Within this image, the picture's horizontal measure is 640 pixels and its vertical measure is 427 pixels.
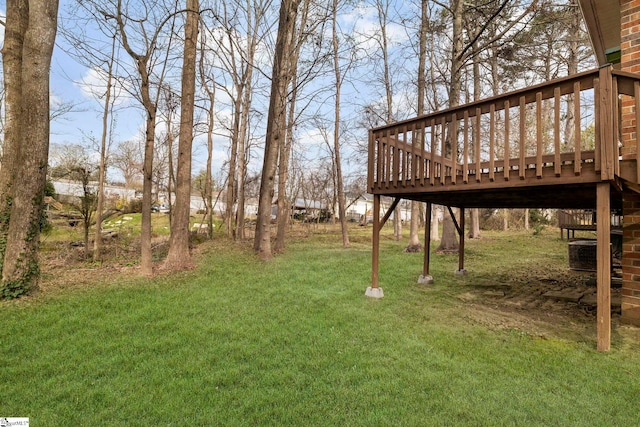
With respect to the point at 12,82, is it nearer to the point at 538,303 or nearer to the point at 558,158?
the point at 558,158

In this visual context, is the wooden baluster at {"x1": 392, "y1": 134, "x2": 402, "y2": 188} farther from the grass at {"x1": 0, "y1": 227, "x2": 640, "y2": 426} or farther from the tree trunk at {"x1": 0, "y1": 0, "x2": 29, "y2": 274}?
the tree trunk at {"x1": 0, "y1": 0, "x2": 29, "y2": 274}

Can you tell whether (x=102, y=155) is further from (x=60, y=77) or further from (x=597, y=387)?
(x=597, y=387)

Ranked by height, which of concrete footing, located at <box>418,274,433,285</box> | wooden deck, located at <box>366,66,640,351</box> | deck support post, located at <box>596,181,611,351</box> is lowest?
concrete footing, located at <box>418,274,433,285</box>

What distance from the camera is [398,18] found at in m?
10.3

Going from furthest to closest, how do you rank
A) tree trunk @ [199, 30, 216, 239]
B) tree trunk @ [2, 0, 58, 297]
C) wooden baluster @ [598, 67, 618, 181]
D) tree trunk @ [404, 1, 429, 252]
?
tree trunk @ [199, 30, 216, 239] → tree trunk @ [404, 1, 429, 252] → tree trunk @ [2, 0, 58, 297] → wooden baluster @ [598, 67, 618, 181]

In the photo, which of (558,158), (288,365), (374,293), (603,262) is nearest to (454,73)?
(558,158)

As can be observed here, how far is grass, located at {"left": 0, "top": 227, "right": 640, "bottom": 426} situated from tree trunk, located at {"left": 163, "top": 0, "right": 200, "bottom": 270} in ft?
5.65

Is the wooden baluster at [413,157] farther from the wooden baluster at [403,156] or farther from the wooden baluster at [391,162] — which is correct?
the wooden baluster at [391,162]

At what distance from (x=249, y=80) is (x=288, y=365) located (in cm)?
1105

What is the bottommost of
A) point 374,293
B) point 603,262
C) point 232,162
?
point 374,293

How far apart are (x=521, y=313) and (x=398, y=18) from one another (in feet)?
32.3

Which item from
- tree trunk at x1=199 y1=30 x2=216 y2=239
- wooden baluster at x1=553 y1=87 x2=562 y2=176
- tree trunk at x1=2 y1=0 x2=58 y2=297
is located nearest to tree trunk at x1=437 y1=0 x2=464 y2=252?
wooden baluster at x1=553 y1=87 x2=562 y2=176

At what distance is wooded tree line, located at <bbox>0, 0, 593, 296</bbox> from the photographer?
4391 mm

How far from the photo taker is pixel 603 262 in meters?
2.83
